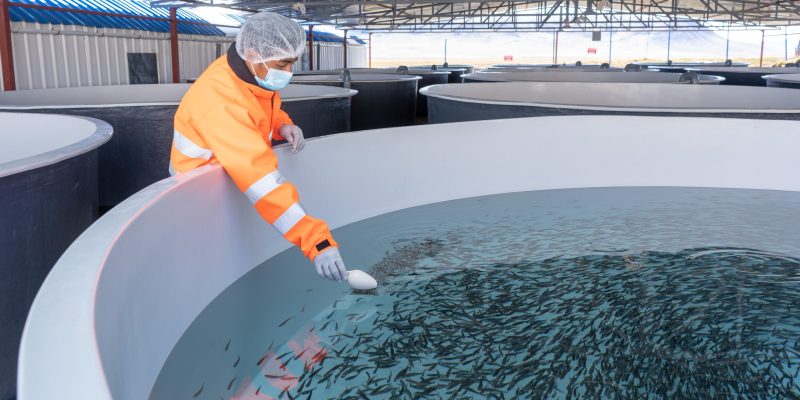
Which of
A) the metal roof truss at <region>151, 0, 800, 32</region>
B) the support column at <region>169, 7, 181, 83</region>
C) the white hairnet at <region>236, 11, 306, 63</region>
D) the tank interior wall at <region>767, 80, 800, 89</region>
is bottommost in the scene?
the tank interior wall at <region>767, 80, 800, 89</region>

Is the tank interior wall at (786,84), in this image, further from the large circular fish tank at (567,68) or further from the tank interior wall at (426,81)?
the tank interior wall at (426,81)

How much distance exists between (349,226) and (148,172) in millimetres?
1519

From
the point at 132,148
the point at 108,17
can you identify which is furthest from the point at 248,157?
the point at 108,17

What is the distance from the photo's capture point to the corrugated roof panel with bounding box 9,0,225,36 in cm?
852

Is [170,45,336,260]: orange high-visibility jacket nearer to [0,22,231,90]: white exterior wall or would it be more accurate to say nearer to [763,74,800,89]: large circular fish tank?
[763,74,800,89]: large circular fish tank

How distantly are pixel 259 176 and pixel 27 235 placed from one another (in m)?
0.67

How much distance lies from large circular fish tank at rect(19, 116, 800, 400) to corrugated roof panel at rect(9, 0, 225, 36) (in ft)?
23.0

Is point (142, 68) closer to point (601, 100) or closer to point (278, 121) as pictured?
point (601, 100)

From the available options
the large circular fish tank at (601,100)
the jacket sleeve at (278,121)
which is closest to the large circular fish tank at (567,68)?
the large circular fish tank at (601,100)

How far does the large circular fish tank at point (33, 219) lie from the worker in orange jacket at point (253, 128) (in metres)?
0.33

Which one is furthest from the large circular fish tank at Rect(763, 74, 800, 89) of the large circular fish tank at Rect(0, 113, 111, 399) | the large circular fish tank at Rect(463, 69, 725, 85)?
the large circular fish tank at Rect(0, 113, 111, 399)

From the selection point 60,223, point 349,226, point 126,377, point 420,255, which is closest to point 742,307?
point 420,255

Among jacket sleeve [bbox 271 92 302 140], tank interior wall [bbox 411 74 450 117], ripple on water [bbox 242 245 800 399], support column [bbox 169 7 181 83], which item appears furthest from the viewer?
support column [bbox 169 7 181 83]

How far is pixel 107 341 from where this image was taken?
1079 mm
